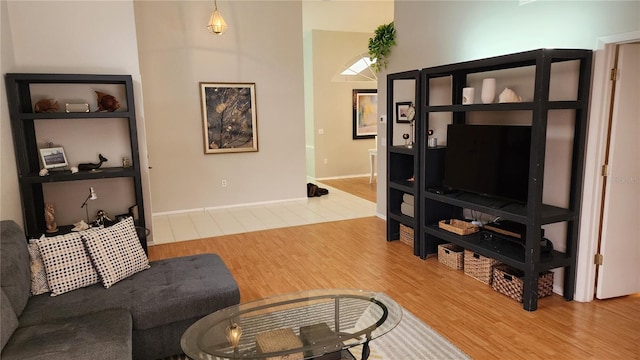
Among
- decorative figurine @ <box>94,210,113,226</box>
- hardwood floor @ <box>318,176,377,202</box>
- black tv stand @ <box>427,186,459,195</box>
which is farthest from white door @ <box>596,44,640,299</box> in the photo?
decorative figurine @ <box>94,210,113,226</box>

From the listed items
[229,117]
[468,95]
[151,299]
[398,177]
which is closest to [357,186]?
[229,117]

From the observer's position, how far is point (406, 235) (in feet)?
15.1

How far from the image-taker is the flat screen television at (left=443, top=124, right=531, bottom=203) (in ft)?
10.4

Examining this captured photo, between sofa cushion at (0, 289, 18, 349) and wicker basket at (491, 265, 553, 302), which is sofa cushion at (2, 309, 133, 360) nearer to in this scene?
sofa cushion at (0, 289, 18, 349)

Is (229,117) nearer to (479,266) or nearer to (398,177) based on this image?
(398,177)

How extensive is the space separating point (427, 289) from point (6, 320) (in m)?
2.90

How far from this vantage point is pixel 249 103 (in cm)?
A: 644

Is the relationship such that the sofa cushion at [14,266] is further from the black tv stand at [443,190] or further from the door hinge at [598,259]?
the door hinge at [598,259]

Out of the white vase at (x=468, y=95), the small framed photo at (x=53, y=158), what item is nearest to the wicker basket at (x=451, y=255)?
the white vase at (x=468, y=95)

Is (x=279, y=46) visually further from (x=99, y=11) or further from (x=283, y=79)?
(x=99, y=11)

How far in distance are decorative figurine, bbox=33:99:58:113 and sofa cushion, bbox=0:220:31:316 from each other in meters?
1.91

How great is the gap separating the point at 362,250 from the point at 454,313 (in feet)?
5.14

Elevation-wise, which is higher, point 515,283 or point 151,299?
point 151,299

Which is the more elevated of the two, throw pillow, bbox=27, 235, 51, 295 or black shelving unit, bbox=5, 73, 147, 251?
black shelving unit, bbox=5, 73, 147, 251
